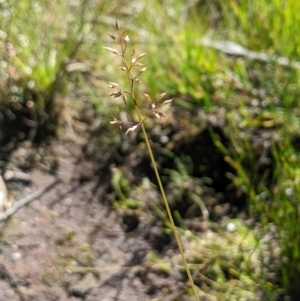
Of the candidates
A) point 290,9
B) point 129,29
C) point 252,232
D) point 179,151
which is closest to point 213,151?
point 179,151

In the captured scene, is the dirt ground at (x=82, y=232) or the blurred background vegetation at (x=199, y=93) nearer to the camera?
the dirt ground at (x=82, y=232)

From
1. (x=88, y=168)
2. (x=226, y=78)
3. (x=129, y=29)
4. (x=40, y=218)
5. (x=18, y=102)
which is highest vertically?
(x=129, y=29)

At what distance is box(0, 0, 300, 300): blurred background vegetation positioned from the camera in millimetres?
1743

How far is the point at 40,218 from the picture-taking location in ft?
5.81

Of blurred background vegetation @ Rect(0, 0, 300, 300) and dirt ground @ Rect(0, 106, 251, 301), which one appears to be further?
blurred background vegetation @ Rect(0, 0, 300, 300)

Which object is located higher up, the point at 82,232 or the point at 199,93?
the point at 199,93

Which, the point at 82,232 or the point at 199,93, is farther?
the point at 199,93

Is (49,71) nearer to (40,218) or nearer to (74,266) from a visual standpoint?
(40,218)

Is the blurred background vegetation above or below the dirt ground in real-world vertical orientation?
above

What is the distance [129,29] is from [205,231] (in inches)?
44.9

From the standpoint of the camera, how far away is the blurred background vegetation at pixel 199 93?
1.74 meters

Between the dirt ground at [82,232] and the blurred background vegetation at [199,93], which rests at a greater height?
the blurred background vegetation at [199,93]

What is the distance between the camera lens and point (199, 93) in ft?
7.06

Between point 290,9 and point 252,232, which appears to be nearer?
point 252,232
